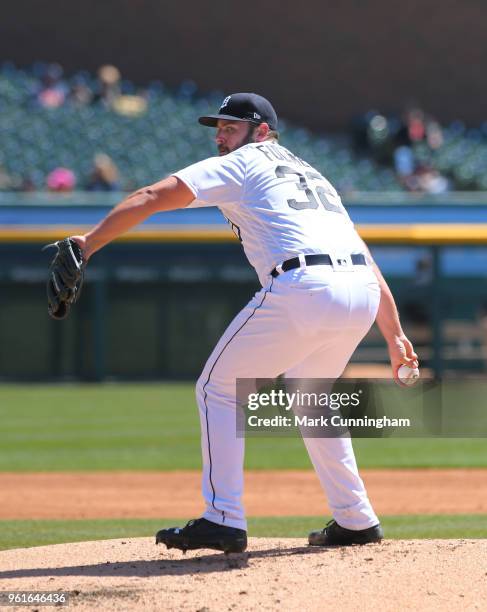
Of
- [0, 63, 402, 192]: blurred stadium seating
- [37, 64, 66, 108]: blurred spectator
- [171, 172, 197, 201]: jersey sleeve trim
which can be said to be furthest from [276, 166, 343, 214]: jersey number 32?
[37, 64, 66, 108]: blurred spectator

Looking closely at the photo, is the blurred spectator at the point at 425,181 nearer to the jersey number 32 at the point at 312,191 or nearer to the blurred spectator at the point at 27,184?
the blurred spectator at the point at 27,184

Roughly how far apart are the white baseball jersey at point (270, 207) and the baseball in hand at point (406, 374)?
0.53 meters

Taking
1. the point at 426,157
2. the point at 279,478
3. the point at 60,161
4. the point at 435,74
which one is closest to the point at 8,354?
the point at 60,161

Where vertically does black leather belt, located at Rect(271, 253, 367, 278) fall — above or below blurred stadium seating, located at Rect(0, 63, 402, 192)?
below

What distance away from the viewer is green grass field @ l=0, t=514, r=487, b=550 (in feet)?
18.8

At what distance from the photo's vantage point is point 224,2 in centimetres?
2355

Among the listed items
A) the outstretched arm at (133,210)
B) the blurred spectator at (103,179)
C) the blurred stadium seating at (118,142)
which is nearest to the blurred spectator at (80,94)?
the blurred stadium seating at (118,142)

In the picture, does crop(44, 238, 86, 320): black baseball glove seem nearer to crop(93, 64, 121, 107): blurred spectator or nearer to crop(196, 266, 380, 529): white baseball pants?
crop(196, 266, 380, 529): white baseball pants

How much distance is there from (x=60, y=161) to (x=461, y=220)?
614cm

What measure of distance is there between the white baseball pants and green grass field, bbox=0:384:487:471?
14.9 feet

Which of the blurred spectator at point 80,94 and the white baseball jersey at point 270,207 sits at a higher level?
the blurred spectator at point 80,94

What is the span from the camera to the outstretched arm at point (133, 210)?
3.95 m

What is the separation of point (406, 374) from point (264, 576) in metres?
1.02

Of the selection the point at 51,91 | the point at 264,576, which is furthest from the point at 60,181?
the point at 264,576
